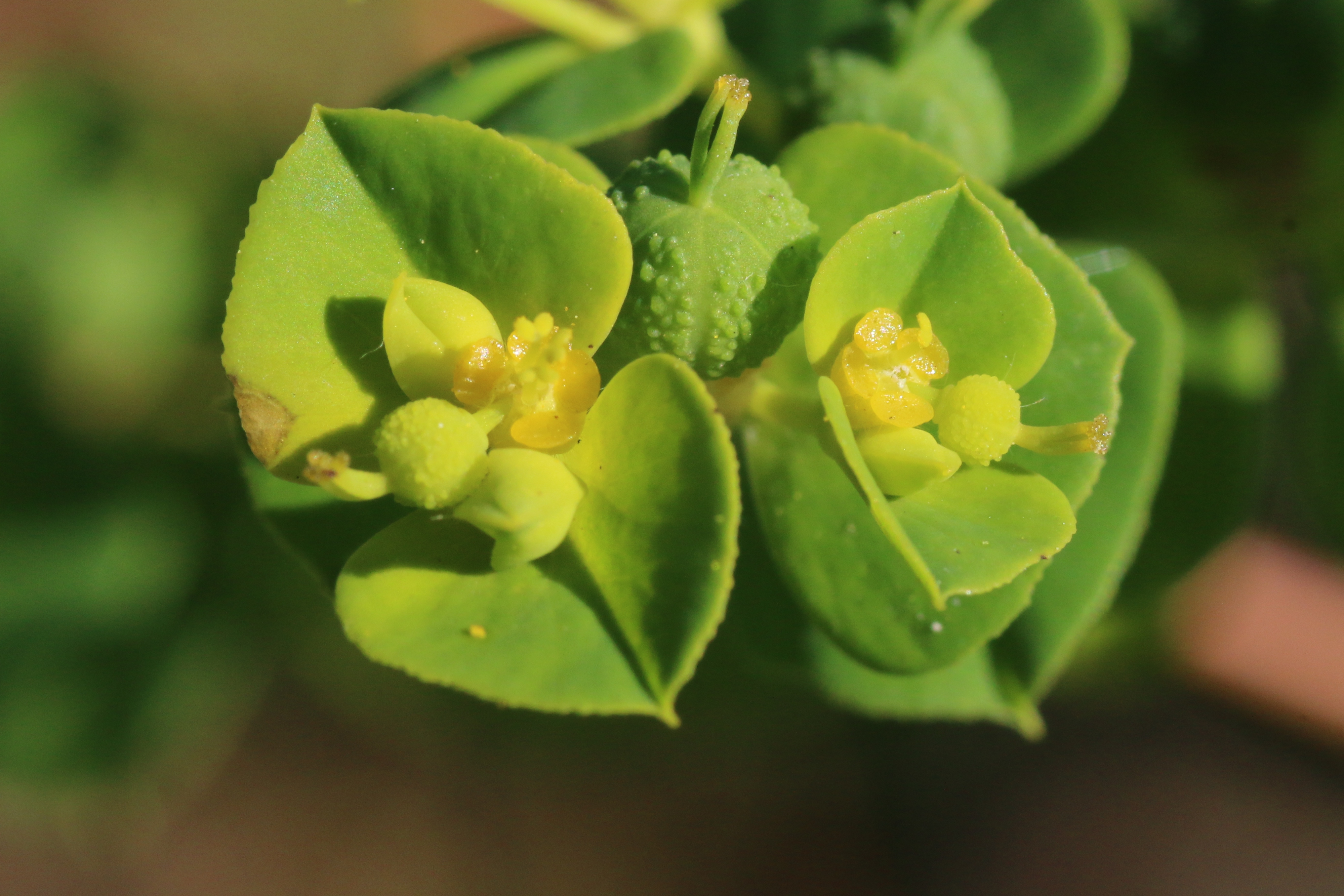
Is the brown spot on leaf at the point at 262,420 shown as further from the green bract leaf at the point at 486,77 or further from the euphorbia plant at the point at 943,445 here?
the green bract leaf at the point at 486,77

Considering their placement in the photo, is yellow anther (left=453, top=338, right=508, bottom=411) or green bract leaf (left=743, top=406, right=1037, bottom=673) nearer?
yellow anther (left=453, top=338, right=508, bottom=411)

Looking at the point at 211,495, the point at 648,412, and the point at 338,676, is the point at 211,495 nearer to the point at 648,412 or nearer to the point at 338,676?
the point at 338,676

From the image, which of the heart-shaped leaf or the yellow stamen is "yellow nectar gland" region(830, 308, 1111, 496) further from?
the heart-shaped leaf

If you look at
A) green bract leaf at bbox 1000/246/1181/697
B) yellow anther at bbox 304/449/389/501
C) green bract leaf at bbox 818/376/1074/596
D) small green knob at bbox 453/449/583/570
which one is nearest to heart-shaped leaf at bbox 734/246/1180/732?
green bract leaf at bbox 1000/246/1181/697

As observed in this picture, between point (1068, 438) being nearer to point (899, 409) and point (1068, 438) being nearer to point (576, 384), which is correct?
point (899, 409)

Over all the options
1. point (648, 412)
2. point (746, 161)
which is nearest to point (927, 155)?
point (746, 161)
